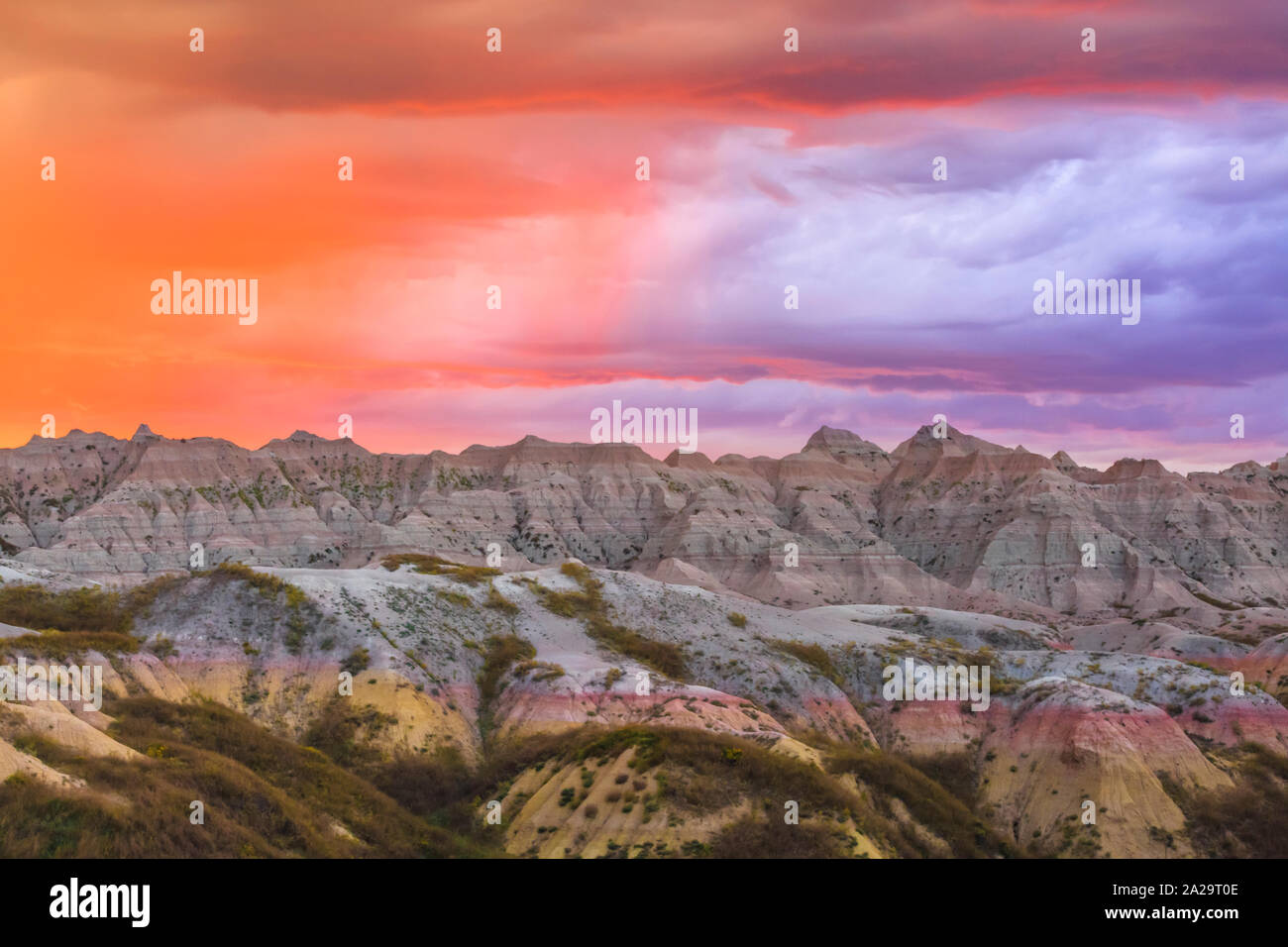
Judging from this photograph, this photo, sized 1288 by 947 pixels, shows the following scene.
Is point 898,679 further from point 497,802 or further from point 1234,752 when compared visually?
point 497,802

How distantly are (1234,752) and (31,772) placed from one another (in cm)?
7041

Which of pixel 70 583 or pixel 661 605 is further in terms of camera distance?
pixel 661 605

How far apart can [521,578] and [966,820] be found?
44254 mm

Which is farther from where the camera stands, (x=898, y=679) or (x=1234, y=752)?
(x=898, y=679)
